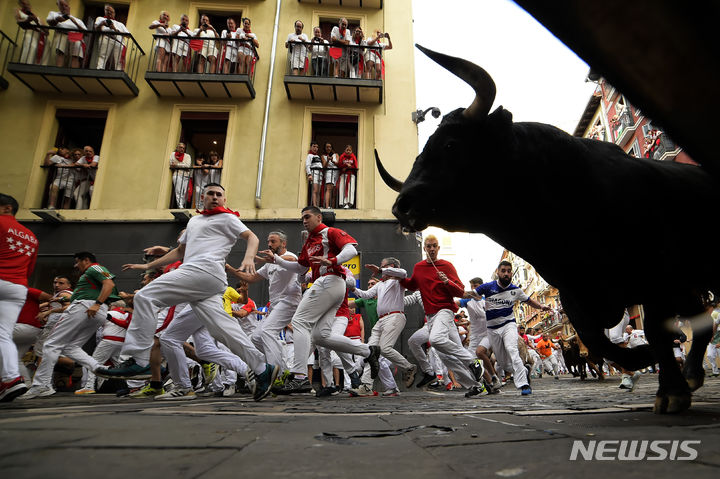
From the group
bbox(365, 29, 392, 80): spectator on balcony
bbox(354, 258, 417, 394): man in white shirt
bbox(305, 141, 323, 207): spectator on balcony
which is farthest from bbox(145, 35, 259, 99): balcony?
bbox(354, 258, 417, 394): man in white shirt

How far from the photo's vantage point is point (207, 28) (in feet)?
42.6

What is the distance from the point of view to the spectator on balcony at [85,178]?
11.9m

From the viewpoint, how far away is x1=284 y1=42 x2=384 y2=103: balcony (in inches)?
511

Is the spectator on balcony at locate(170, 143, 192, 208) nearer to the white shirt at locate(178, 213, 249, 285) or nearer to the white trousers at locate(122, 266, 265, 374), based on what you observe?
the white shirt at locate(178, 213, 249, 285)

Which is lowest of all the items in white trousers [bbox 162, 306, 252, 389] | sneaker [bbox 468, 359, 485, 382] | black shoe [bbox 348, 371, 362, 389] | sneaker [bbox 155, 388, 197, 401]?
sneaker [bbox 155, 388, 197, 401]

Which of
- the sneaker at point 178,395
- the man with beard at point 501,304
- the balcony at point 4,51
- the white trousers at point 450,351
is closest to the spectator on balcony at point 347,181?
the man with beard at point 501,304

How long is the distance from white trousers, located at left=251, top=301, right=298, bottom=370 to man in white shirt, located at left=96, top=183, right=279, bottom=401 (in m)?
1.38

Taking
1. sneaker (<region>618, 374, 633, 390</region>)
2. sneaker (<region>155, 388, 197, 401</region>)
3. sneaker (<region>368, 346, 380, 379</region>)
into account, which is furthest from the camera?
sneaker (<region>618, 374, 633, 390</region>)

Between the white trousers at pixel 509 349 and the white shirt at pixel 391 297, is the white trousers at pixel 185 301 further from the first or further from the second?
the white trousers at pixel 509 349

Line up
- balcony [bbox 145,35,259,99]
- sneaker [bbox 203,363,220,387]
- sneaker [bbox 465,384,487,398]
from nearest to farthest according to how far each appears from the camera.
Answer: sneaker [bbox 465,384,487,398], sneaker [bbox 203,363,220,387], balcony [bbox 145,35,259,99]

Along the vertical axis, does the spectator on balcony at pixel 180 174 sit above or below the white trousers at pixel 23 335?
above

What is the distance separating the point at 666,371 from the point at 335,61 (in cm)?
1266

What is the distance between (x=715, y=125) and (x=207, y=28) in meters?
14.9

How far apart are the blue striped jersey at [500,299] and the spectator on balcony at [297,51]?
972 cm
